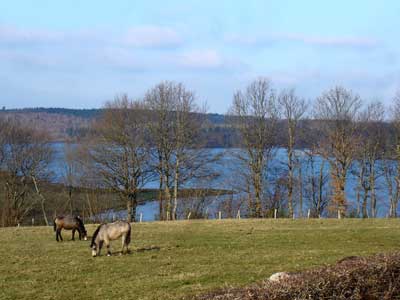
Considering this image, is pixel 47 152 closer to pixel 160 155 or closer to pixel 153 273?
pixel 160 155

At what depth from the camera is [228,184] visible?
57.6 metres

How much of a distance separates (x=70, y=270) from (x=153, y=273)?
3020mm

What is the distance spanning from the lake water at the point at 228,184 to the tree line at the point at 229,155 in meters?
0.24

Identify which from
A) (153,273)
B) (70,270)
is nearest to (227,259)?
(153,273)

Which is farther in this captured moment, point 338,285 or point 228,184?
point 228,184

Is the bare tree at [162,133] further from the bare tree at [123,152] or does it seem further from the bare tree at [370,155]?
the bare tree at [370,155]

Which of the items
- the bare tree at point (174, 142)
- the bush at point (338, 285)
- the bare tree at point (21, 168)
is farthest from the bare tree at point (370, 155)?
the bush at point (338, 285)

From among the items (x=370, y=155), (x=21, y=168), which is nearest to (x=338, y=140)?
(x=370, y=155)

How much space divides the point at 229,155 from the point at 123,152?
11403 mm

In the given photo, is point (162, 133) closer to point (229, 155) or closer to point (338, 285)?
point (229, 155)

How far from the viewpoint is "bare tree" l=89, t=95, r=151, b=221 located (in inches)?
1992

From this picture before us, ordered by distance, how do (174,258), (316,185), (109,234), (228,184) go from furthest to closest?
(316,185) → (228,184) → (109,234) → (174,258)

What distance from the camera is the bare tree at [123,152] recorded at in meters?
50.6

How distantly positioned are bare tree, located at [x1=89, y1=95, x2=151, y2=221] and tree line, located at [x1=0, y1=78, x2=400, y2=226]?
3.8 inches
